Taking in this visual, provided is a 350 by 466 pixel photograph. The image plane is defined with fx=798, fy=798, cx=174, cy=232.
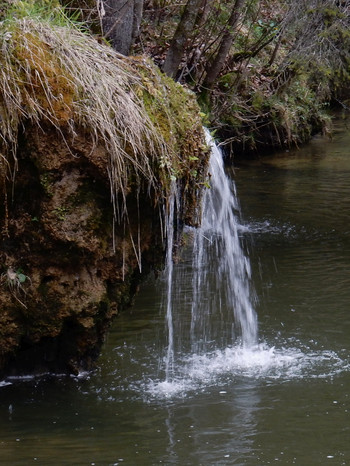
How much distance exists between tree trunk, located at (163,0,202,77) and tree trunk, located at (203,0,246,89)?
1409 mm

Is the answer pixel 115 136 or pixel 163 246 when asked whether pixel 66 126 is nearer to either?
pixel 115 136

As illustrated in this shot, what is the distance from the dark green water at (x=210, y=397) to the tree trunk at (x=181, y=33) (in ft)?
8.73

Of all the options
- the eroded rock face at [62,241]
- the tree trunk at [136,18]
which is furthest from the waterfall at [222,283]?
the tree trunk at [136,18]

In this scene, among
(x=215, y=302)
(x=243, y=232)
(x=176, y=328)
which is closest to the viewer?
(x=176, y=328)

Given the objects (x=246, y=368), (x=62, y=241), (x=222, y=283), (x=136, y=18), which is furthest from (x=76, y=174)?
(x=222, y=283)

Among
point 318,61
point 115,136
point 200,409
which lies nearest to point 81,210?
point 115,136

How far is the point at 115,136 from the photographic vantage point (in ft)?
19.4

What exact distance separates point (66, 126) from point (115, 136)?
37 centimetres

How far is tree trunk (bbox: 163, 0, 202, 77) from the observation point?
32.3 feet

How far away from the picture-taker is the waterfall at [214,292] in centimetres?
762

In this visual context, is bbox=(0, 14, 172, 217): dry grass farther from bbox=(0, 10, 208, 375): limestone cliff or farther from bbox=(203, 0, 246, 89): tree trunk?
bbox=(203, 0, 246, 89): tree trunk

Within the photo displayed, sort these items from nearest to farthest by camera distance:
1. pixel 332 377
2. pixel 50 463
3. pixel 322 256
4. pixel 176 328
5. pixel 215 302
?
pixel 50 463 < pixel 332 377 < pixel 176 328 < pixel 215 302 < pixel 322 256

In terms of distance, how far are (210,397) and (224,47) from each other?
686cm

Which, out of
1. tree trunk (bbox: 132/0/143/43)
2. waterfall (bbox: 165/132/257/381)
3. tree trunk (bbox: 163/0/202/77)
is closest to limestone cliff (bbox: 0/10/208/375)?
waterfall (bbox: 165/132/257/381)
